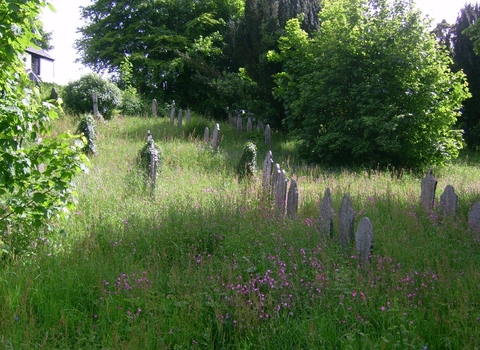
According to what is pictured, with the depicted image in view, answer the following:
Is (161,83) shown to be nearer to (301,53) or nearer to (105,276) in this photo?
(301,53)

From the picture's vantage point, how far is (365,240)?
488 cm

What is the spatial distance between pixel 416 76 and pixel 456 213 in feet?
28.2

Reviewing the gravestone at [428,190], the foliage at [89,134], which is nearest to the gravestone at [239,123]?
the foliage at [89,134]

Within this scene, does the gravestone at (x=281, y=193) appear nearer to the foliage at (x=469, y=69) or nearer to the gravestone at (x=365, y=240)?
the gravestone at (x=365, y=240)

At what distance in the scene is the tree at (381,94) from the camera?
13719 mm

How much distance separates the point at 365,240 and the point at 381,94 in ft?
33.5

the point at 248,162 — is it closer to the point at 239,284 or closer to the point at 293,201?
the point at 293,201

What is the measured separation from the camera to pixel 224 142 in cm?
1747

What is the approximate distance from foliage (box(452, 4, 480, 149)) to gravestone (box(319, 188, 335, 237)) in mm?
19000

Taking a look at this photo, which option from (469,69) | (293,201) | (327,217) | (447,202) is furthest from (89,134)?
(469,69)

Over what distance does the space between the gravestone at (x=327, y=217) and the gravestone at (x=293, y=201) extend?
1016 millimetres

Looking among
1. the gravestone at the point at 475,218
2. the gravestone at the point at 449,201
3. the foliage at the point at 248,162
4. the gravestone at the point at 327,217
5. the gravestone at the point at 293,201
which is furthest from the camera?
the foliage at the point at 248,162

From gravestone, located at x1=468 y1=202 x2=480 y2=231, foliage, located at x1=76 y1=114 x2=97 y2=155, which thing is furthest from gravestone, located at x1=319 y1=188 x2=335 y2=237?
foliage, located at x1=76 y1=114 x2=97 y2=155

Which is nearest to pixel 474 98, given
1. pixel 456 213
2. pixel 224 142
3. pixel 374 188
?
pixel 224 142
